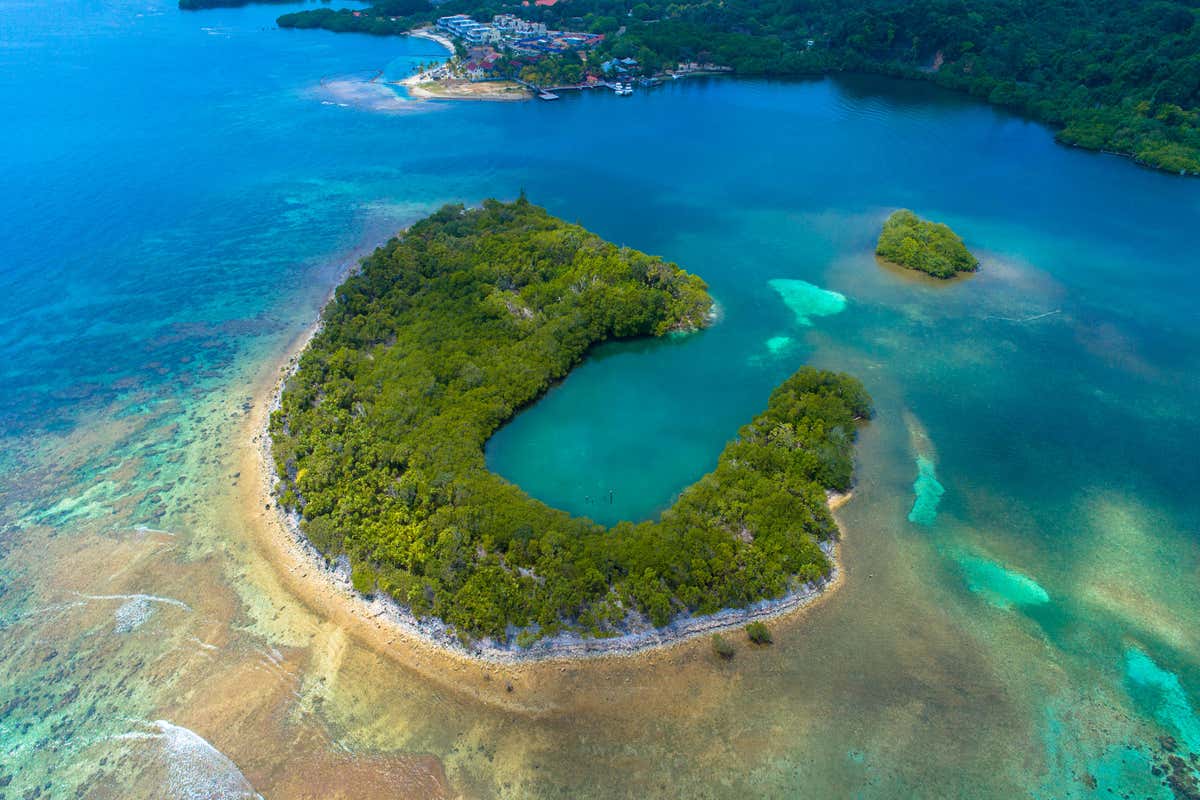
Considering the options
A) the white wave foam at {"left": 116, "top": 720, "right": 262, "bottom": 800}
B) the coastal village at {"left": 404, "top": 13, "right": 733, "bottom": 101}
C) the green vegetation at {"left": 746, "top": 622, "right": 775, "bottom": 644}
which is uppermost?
the coastal village at {"left": 404, "top": 13, "right": 733, "bottom": 101}

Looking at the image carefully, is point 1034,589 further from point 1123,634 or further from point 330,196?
point 330,196

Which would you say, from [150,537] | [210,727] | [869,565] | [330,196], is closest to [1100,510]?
[869,565]

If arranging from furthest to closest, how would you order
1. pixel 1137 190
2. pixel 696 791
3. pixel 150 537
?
pixel 1137 190
pixel 150 537
pixel 696 791

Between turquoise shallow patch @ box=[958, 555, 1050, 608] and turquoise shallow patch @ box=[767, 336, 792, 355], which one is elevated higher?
turquoise shallow patch @ box=[767, 336, 792, 355]

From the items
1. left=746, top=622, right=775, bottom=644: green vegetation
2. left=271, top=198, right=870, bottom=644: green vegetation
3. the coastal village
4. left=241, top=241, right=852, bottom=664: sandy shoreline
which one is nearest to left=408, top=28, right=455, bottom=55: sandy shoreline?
the coastal village

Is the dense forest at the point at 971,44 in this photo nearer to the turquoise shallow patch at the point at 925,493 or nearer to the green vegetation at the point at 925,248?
the green vegetation at the point at 925,248

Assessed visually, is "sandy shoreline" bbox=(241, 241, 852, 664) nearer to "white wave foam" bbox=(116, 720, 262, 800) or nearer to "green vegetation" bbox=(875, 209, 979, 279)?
"white wave foam" bbox=(116, 720, 262, 800)
